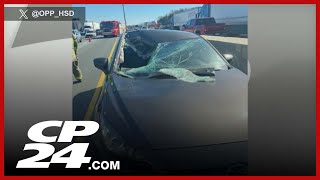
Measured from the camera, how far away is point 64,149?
9.44 feet

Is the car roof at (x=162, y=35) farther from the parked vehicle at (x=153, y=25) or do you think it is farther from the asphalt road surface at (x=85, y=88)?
the asphalt road surface at (x=85, y=88)

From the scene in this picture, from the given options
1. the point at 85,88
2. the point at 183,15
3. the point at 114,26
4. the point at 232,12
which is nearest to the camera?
the point at 85,88

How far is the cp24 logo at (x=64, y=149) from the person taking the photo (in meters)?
2.80

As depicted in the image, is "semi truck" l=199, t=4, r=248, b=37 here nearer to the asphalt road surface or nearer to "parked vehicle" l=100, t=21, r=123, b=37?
"parked vehicle" l=100, t=21, r=123, b=37

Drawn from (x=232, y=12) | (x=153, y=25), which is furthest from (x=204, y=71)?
(x=232, y=12)

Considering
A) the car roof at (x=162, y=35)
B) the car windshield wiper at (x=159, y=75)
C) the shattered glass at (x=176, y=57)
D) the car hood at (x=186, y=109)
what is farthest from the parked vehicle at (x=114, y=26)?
the car hood at (x=186, y=109)

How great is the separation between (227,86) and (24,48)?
337 centimetres

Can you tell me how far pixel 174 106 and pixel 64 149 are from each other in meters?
1.08

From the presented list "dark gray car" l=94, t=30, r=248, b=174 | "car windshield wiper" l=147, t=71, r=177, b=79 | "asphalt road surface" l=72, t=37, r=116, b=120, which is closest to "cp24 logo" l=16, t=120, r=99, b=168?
"dark gray car" l=94, t=30, r=248, b=174

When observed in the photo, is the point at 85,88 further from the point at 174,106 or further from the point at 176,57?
the point at 174,106

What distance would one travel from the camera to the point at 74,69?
20.8 ft

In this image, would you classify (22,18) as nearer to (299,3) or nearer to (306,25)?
(299,3)

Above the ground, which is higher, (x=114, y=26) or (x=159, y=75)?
(x=114, y=26)

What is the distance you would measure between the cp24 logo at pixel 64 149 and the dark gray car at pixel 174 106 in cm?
18
